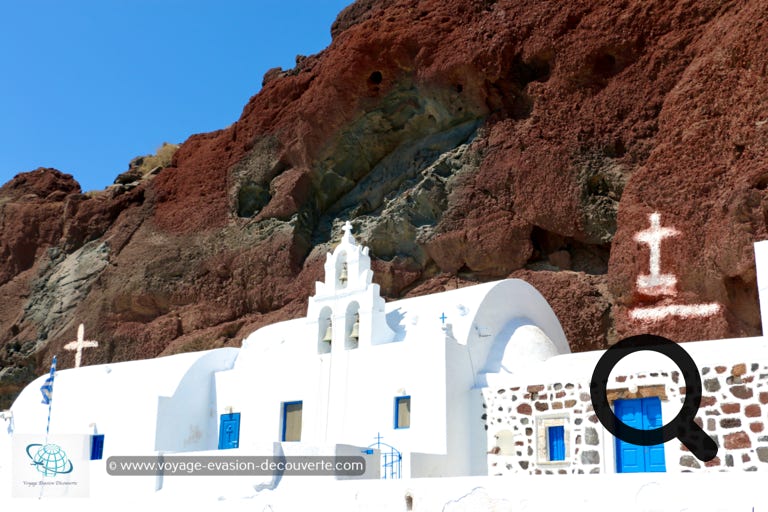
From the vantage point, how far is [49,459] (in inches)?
812

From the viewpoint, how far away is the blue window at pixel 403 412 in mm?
16859

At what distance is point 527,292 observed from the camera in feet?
64.1

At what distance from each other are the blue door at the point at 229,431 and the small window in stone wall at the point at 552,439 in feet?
25.8

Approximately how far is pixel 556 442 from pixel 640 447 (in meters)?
1.59

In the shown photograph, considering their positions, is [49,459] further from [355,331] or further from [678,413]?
[678,413]

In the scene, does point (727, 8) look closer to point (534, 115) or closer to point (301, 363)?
point (534, 115)

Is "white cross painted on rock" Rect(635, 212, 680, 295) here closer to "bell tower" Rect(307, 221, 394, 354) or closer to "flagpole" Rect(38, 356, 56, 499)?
"bell tower" Rect(307, 221, 394, 354)

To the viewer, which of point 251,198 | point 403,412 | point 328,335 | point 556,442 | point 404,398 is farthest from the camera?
point 251,198

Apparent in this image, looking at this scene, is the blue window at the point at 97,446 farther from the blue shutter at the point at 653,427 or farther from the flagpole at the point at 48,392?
the blue shutter at the point at 653,427

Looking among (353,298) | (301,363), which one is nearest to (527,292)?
(353,298)

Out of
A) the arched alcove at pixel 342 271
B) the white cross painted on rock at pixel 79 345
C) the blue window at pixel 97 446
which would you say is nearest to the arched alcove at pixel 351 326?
the arched alcove at pixel 342 271

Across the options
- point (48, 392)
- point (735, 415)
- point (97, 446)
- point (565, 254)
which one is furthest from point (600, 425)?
point (48, 392)

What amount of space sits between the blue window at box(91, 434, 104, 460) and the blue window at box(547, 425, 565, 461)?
11.1m

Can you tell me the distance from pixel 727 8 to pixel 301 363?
1519 centimetres
